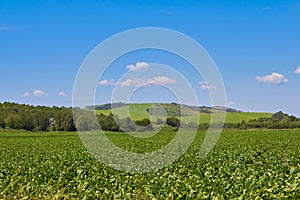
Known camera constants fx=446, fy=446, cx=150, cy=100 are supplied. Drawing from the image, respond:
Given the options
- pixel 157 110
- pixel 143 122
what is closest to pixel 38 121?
pixel 157 110

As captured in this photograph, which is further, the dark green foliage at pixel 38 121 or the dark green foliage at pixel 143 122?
the dark green foliage at pixel 38 121

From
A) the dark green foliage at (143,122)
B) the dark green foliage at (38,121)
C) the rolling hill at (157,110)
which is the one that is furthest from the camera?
the dark green foliage at (38,121)

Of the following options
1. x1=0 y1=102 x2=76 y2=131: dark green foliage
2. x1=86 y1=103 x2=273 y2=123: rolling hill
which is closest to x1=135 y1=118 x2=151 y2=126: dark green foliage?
x1=86 y1=103 x2=273 y2=123: rolling hill

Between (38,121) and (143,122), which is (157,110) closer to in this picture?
(143,122)

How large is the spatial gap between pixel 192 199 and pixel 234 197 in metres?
1.44

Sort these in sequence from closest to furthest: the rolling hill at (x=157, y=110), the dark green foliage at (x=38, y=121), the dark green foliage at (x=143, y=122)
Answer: the rolling hill at (x=157, y=110) → the dark green foliage at (x=143, y=122) → the dark green foliage at (x=38, y=121)

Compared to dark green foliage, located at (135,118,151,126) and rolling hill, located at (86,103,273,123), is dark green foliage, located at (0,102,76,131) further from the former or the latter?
dark green foliage, located at (135,118,151,126)

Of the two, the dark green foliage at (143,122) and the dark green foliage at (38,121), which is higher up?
the dark green foliage at (38,121)

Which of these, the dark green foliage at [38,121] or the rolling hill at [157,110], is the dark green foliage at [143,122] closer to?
the rolling hill at [157,110]

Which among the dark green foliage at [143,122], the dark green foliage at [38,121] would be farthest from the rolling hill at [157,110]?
the dark green foliage at [38,121]

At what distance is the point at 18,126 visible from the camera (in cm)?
8912

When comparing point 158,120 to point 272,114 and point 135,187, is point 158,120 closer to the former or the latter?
point 135,187

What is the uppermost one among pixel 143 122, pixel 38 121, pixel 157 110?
pixel 38 121

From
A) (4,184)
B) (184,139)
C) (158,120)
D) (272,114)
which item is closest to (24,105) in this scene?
(272,114)
